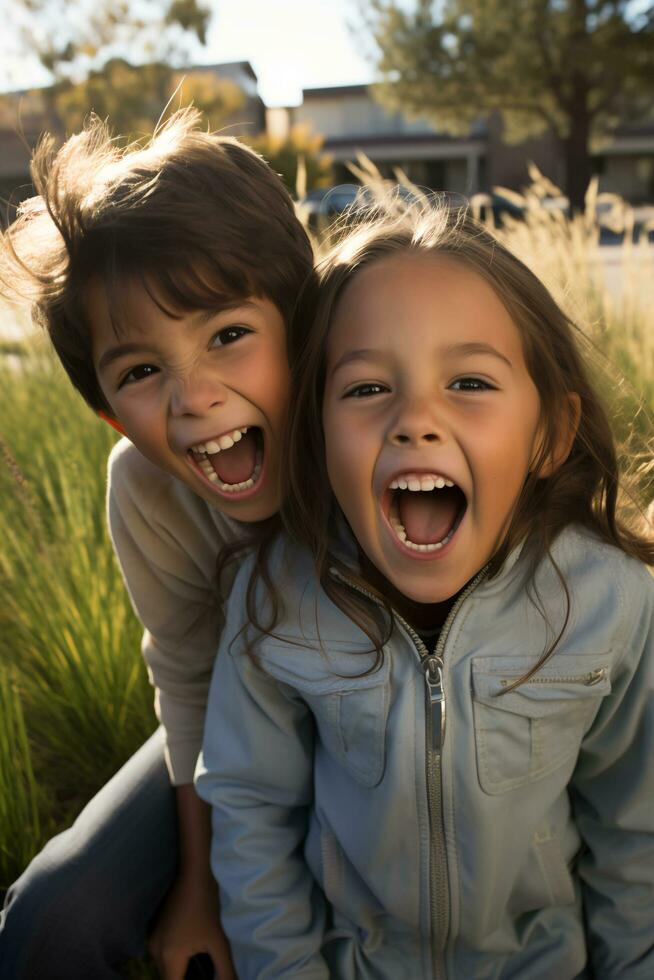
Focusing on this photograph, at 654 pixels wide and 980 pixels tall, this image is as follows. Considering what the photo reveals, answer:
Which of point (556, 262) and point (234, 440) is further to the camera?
point (556, 262)

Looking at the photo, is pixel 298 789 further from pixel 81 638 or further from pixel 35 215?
pixel 35 215

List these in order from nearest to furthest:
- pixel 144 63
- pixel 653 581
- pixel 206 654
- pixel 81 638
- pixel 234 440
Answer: pixel 653 581 < pixel 234 440 < pixel 206 654 < pixel 81 638 < pixel 144 63

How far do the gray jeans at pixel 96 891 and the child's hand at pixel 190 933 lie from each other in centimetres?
3

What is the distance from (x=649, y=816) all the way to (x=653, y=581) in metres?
0.38

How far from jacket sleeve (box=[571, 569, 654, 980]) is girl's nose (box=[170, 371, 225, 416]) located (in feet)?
2.36

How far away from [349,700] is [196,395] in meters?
0.54

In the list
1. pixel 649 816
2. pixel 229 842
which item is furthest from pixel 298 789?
pixel 649 816

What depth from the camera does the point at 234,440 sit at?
4.88 feet

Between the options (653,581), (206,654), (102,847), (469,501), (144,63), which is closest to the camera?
(469,501)

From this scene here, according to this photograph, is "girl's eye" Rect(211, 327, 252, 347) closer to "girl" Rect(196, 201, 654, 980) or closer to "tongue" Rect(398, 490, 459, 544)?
"girl" Rect(196, 201, 654, 980)

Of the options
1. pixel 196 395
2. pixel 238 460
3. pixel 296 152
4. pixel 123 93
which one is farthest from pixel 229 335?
pixel 123 93

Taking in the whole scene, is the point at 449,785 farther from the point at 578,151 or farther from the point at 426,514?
the point at 578,151

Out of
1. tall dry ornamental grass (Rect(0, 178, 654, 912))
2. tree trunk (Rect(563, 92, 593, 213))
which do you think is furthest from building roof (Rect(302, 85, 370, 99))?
tall dry ornamental grass (Rect(0, 178, 654, 912))

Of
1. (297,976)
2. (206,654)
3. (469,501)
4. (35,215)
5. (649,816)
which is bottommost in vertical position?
(297,976)
